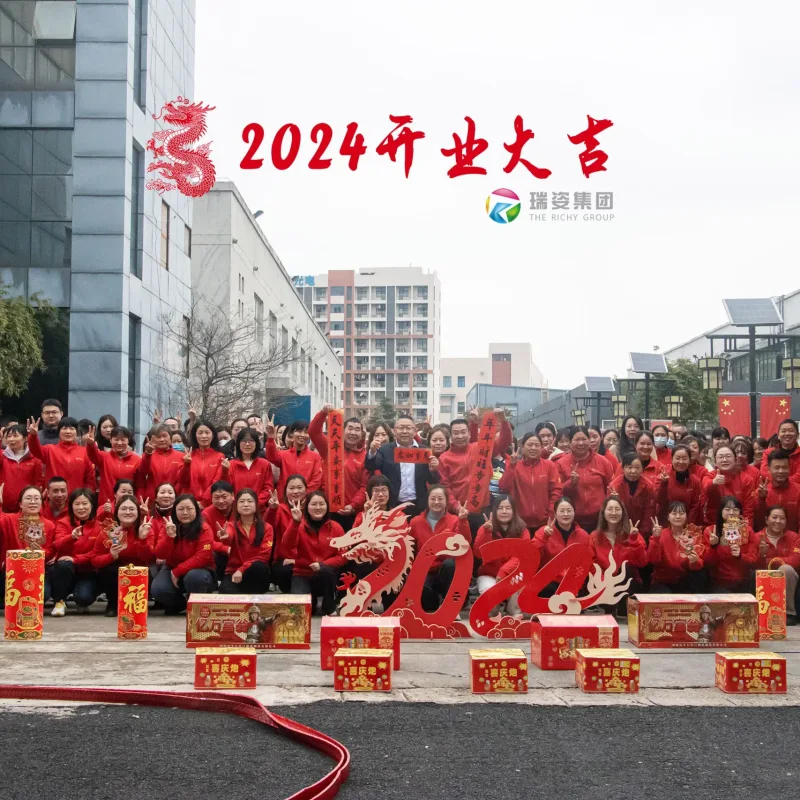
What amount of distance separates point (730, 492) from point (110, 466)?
17.9 feet

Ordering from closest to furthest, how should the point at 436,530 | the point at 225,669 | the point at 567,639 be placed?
the point at 225,669 → the point at 567,639 → the point at 436,530

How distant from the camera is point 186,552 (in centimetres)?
841

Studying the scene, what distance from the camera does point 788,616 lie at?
328 inches

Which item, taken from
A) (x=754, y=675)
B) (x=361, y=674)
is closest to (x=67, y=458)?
(x=361, y=674)

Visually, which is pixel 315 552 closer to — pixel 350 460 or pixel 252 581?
pixel 252 581

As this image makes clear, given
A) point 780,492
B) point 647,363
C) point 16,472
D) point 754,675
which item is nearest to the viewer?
point 754,675

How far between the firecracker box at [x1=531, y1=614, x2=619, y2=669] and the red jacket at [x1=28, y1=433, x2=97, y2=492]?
4.63 m

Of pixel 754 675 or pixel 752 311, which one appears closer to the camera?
pixel 754 675

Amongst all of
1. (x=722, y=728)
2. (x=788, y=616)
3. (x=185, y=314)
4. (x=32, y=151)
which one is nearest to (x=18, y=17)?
(x=32, y=151)

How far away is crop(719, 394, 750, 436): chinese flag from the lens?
54.9ft

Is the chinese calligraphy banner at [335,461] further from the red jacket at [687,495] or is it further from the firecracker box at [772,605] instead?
the firecracker box at [772,605]

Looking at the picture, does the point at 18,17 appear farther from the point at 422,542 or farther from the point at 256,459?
the point at 422,542

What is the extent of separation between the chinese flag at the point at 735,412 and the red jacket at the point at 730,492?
8.28m

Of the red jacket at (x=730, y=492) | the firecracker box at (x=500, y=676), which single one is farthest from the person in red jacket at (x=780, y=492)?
the firecracker box at (x=500, y=676)
